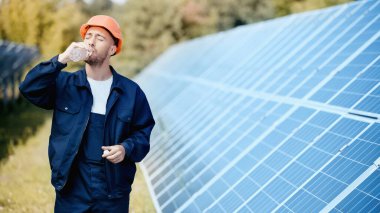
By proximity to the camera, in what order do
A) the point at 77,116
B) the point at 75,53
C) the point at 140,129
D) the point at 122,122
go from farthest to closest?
the point at 140,129 < the point at 122,122 < the point at 77,116 < the point at 75,53

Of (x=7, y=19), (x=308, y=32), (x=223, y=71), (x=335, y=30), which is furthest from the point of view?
(x=7, y=19)

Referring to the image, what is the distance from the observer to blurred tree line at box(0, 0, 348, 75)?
108 feet

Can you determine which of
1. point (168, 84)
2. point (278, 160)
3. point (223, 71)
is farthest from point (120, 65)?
point (278, 160)

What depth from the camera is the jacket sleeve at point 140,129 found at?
417 centimetres

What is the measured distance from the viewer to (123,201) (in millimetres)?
4297

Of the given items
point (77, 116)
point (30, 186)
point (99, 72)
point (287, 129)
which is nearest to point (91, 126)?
point (77, 116)

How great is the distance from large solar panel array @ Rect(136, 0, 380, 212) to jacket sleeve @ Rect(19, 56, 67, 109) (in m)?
2.69

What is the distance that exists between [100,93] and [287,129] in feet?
10.1

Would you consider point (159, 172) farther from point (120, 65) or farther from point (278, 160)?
point (120, 65)

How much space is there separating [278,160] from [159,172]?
3.68m

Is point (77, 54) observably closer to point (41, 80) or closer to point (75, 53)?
point (75, 53)

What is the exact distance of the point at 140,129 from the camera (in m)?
4.35

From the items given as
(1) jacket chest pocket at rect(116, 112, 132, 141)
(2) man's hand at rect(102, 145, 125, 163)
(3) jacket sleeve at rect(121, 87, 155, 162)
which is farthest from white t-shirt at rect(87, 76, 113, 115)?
(2) man's hand at rect(102, 145, 125, 163)

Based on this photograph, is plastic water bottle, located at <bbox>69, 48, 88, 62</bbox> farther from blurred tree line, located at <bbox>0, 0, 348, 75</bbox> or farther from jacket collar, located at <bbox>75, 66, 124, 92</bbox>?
blurred tree line, located at <bbox>0, 0, 348, 75</bbox>
